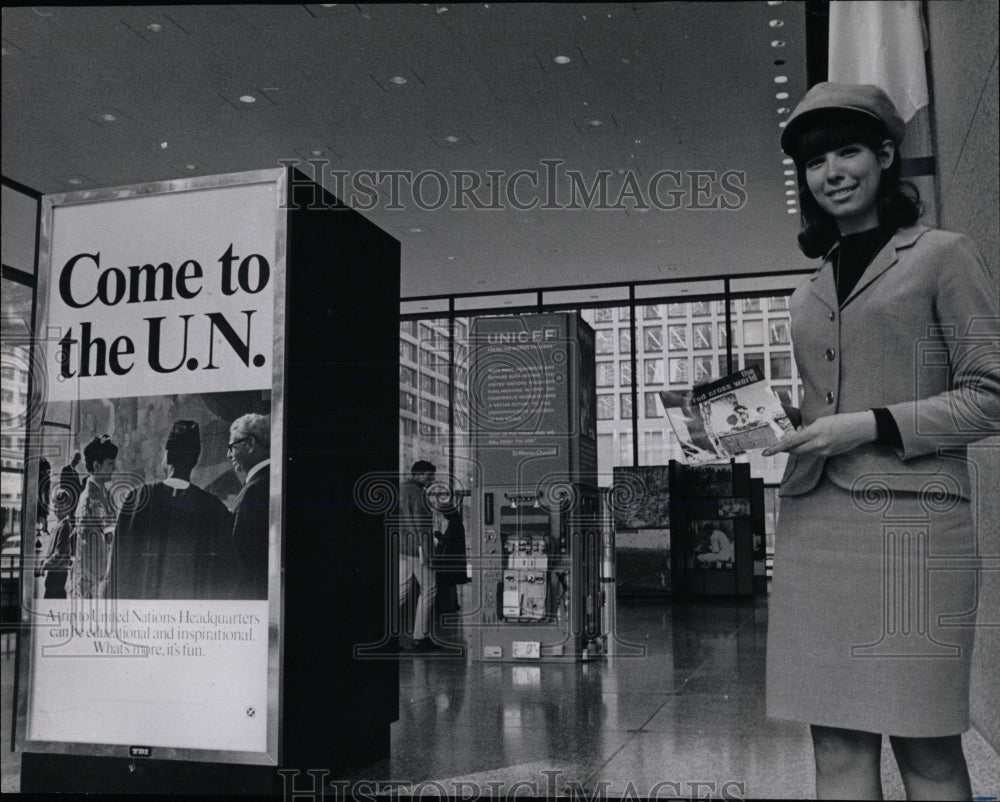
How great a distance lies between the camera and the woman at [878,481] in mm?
1466

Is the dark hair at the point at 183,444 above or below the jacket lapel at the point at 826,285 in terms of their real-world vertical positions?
below

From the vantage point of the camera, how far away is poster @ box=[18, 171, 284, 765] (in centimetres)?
279

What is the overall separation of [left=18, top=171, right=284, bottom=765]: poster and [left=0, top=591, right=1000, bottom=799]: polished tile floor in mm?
505

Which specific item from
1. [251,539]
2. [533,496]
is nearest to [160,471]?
[251,539]

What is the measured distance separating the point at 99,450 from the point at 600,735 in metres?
2.29

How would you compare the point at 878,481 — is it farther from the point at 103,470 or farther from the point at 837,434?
the point at 103,470

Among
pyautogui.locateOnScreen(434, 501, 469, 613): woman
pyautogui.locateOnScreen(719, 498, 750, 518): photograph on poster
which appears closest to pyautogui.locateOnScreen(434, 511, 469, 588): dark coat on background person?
pyautogui.locateOnScreen(434, 501, 469, 613): woman

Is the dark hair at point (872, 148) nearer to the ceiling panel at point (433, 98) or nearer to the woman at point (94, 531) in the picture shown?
the woman at point (94, 531)

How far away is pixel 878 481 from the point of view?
4.99ft

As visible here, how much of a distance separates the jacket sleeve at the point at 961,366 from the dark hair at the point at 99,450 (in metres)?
2.26

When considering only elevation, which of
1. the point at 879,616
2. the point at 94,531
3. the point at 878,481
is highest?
the point at 878,481

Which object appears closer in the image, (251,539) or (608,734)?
(251,539)

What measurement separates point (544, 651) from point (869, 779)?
572 centimetres

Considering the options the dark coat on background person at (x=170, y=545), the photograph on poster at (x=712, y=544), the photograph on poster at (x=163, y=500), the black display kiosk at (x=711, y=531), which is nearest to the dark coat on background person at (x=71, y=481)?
the photograph on poster at (x=163, y=500)
